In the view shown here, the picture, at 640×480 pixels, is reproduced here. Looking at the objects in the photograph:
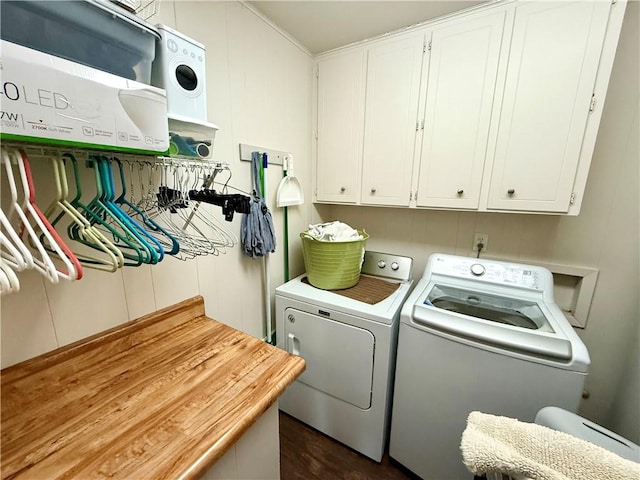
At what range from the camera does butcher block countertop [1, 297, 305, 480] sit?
59 cm

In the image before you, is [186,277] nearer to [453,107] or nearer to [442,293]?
[442,293]

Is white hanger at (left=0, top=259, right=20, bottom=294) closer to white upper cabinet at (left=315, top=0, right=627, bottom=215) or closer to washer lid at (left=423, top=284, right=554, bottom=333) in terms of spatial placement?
washer lid at (left=423, top=284, right=554, bottom=333)

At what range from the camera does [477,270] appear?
1.50 meters

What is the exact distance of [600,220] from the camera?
146 centimetres

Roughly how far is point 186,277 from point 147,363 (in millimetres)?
398

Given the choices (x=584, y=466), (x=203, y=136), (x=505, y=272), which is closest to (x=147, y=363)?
(x=203, y=136)

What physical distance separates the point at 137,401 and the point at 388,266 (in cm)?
149

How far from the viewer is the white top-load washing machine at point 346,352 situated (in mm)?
1354

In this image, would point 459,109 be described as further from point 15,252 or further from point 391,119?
point 15,252

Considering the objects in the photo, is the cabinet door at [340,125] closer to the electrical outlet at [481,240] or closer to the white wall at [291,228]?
the white wall at [291,228]

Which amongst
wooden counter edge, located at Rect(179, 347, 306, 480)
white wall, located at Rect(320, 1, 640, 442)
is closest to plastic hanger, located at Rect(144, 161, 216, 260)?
wooden counter edge, located at Rect(179, 347, 306, 480)

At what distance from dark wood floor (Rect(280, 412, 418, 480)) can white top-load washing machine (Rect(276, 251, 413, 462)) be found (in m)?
0.06

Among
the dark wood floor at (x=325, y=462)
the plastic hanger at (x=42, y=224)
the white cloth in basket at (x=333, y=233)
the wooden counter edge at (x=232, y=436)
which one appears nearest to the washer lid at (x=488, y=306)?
the white cloth in basket at (x=333, y=233)

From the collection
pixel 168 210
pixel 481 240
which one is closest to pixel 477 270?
pixel 481 240
